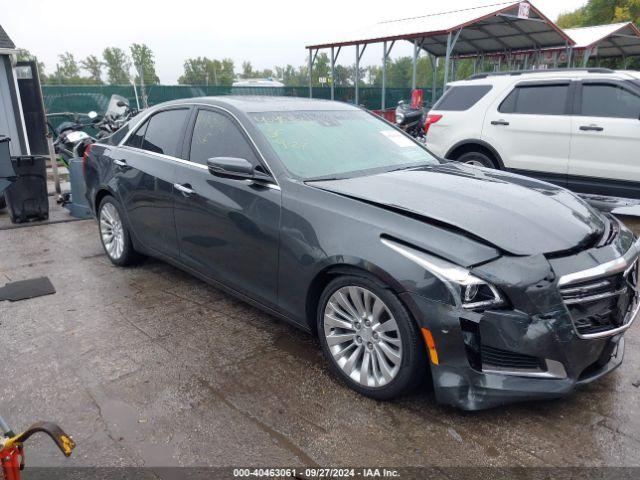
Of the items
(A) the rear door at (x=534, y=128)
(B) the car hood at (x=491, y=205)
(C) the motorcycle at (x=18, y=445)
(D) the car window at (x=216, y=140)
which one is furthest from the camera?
(A) the rear door at (x=534, y=128)

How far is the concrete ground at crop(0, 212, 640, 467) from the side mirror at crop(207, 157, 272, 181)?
1143mm

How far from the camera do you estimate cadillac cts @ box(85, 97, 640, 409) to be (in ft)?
7.82

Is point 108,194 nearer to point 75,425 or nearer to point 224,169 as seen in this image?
point 224,169

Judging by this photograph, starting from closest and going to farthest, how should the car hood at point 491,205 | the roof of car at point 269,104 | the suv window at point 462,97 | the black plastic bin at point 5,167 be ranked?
the car hood at point 491,205, the roof of car at point 269,104, the black plastic bin at point 5,167, the suv window at point 462,97

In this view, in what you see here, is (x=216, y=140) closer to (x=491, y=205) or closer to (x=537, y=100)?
(x=491, y=205)

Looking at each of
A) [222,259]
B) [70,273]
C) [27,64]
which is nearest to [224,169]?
[222,259]

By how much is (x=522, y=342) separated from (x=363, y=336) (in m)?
0.84

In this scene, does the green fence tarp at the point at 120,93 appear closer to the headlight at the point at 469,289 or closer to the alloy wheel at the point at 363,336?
the alloy wheel at the point at 363,336

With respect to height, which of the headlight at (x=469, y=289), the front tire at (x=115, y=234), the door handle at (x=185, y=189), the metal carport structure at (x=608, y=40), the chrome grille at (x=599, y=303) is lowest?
the front tire at (x=115, y=234)

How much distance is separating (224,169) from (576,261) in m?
2.13

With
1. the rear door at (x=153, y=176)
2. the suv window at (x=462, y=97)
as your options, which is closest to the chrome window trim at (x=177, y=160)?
the rear door at (x=153, y=176)

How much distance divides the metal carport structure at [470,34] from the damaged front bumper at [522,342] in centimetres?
1448

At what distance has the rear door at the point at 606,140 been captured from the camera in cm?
609

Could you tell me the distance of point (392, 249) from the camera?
2.57 meters
